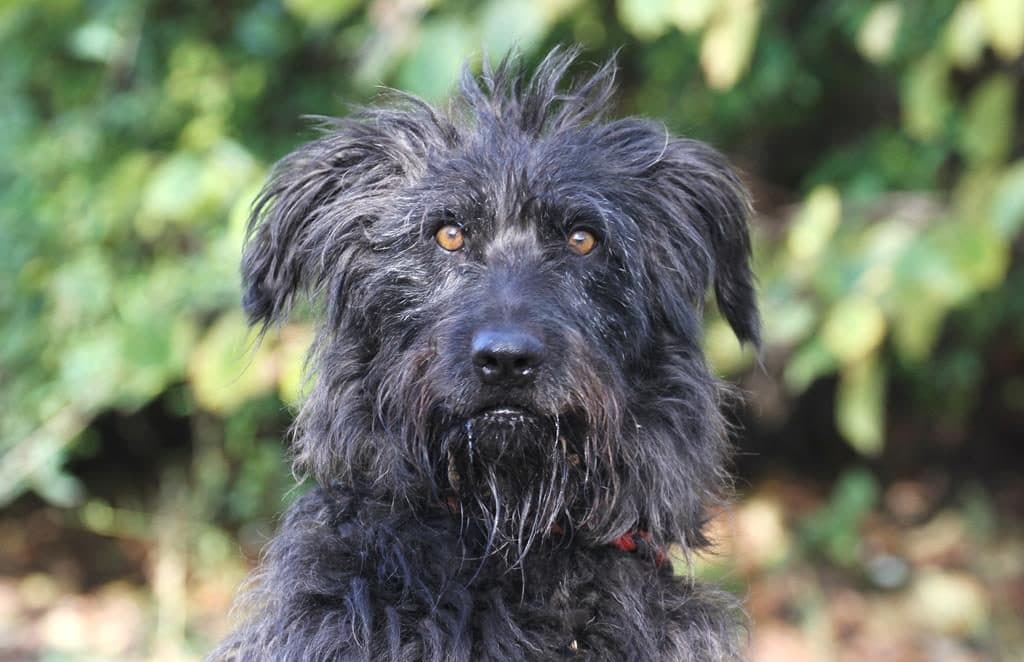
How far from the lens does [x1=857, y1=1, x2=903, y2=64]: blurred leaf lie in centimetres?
463

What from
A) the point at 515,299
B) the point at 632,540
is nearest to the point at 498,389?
the point at 515,299

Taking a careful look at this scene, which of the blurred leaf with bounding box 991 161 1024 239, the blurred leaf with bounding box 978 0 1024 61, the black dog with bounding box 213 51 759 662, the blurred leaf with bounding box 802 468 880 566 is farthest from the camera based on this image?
the blurred leaf with bounding box 802 468 880 566

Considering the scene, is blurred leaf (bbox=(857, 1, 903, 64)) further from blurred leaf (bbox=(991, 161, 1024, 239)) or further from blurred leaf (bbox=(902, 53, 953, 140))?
blurred leaf (bbox=(991, 161, 1024, 239))

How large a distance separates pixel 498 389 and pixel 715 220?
91cm

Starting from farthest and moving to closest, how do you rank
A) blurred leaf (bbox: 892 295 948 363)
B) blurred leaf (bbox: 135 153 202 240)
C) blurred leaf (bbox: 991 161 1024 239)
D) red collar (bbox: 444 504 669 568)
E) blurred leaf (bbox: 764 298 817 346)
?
blurred leaf (bbox: 135 153 202 240) → blurred leaf (bbox: 764 298 817 346) → blurred leaf (bbox: 892 295 948 363) → blurred leaf (bbox: 991 161 1024 239) → red collar (bbox: 444 504 669 568)

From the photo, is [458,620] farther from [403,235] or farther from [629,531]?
[403,235]

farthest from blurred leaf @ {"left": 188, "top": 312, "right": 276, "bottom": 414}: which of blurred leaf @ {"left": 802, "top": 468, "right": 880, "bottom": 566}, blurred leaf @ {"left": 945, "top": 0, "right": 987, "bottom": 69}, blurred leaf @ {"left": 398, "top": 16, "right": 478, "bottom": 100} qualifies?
blurred leaf @ {"left": 802, "top": 468, "right": 880, "bottom": 566}

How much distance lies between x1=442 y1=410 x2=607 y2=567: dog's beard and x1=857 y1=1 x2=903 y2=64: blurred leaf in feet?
8.17

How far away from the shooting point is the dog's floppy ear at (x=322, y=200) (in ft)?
10.3

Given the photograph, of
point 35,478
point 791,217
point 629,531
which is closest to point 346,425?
point 629,531

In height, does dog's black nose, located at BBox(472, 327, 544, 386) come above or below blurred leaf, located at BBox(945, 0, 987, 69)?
below

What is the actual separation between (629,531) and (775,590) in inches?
155

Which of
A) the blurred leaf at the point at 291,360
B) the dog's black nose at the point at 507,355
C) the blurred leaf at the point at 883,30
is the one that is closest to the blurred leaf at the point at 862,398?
the blurred leaf at the point at 883,30

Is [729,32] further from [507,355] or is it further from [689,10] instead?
[507,355]
